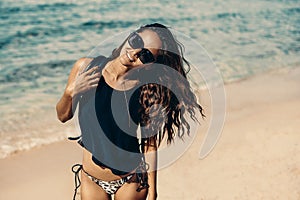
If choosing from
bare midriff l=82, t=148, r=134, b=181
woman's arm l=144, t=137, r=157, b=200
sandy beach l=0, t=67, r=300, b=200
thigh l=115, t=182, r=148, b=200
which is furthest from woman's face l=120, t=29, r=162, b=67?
sandy beach l=0, t=67, r=300, b=200

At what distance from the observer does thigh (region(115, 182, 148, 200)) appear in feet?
10.6

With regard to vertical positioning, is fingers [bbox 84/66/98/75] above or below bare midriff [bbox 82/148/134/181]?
above

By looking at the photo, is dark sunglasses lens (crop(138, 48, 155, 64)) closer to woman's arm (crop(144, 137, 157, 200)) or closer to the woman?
the woman

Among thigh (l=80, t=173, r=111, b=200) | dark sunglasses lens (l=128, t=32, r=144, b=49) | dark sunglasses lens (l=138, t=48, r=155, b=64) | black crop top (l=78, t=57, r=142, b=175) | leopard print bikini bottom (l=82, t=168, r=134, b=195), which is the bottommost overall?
thigh (l=80, t=173, r=111, b=200)

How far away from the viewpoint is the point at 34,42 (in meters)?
14.1

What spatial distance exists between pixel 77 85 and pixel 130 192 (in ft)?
2.88

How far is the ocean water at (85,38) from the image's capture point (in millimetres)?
8984

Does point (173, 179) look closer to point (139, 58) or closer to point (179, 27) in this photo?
point (139, 58)

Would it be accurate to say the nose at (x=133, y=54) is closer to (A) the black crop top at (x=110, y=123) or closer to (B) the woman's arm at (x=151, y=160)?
(A) the black crop top at (x=110, y=123)

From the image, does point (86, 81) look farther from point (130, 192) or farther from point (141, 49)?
point (130, 192)

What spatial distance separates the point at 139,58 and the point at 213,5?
59.0ft

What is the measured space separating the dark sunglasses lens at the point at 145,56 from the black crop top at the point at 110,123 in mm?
243

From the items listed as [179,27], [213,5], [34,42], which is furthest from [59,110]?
[213,5]

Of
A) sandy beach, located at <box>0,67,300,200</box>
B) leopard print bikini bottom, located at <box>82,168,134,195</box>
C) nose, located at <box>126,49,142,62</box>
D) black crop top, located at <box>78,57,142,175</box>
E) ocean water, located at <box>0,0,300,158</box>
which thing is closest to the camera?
nose, located at <box>126,49,142,62</box>
